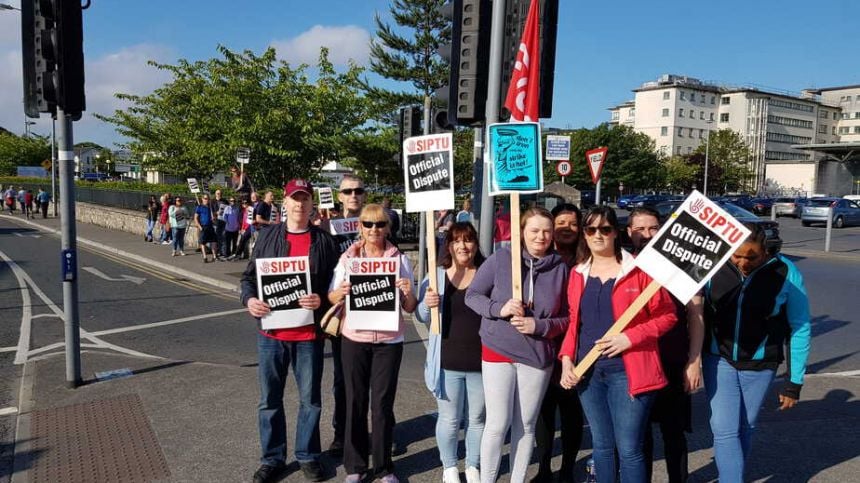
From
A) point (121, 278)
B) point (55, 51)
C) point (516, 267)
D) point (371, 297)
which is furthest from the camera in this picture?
point (121, 278)

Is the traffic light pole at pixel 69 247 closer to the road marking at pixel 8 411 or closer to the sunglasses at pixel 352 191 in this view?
the road marking at pixel 8 411

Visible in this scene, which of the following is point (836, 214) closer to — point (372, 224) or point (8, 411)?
point (372, 224)

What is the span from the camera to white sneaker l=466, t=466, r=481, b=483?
395 cm

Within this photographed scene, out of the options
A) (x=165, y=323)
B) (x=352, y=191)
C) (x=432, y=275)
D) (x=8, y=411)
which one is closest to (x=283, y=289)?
(x=432, y=275)

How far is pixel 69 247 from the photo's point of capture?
19.1 feet

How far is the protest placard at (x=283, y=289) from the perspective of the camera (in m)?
4.05

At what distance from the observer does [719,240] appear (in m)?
3.24

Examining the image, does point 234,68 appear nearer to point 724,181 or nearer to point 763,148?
point 724,181

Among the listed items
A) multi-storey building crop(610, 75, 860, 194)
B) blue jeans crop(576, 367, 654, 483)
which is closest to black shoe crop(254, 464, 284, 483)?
blue jeans crop(576, 367, 654, 483)

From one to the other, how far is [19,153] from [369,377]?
246ft

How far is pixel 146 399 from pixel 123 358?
1728mm

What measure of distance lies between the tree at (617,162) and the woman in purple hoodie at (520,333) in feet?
216

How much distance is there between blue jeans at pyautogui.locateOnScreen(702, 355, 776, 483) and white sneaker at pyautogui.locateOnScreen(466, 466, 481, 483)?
1433 mm

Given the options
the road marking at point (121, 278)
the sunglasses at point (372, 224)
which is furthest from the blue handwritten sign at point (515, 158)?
the road marking at point (121, 278)
